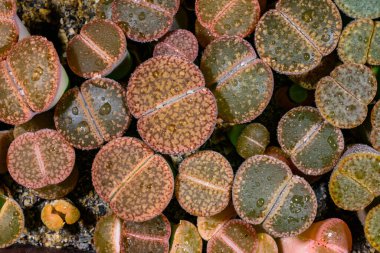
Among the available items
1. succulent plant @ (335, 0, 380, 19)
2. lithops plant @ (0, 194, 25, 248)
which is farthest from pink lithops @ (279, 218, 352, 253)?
lithops plant @ (0, 194, 25, 248)

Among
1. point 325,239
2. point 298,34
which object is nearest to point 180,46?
point 298,34

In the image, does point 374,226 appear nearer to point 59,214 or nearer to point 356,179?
point 356,179

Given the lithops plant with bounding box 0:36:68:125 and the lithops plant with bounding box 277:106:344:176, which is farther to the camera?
the lithops plant with bounding box 277:106:344:176

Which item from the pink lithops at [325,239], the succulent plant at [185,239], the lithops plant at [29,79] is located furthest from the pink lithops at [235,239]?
the lithops plant at [29,79]

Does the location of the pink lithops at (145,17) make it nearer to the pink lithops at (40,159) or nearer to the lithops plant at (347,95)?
the pink lithops at (40,159)

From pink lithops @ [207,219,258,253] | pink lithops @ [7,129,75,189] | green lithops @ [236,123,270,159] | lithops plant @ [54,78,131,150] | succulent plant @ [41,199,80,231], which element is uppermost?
lithops plant @ [54,78,131,150]

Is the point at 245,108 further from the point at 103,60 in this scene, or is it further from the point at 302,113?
the point at 103,60

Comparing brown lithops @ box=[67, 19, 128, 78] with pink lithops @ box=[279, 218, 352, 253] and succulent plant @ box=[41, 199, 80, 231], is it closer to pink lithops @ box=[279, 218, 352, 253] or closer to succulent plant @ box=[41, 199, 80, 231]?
succulent plant @ box=[41, 199, 80, 231]
